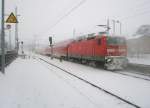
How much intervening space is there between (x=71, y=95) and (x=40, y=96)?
1.17 metres

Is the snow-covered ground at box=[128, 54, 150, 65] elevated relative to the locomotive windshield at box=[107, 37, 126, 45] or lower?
lower

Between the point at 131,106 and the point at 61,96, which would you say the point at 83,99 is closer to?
the point at 61,96

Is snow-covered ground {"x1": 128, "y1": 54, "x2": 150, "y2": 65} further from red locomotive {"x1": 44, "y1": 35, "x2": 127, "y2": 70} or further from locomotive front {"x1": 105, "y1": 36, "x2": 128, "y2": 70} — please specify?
locomotive front {"x1": 105, "y1": 36, "x2": 128, "y2": 70}

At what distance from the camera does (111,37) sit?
63.3 ft

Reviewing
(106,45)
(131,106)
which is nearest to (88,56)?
(106,45)

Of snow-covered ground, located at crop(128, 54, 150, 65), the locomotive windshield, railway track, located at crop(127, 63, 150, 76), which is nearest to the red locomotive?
the locomotive windshield

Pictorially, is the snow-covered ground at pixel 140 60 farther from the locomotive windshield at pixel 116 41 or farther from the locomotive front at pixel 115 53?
the locomotive front at pixel 115 53

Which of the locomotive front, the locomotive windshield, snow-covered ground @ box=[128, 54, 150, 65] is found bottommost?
snow-covered ground @ box=[128, 54, 150, 65]

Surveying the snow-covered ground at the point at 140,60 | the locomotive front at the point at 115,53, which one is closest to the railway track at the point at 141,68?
the locomotive front at the point at 115,53

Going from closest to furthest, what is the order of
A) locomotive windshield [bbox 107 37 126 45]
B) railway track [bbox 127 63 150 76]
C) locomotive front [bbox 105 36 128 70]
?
railway track [bbox 127 63 150 76]
locomotive front [bbox 105 36 128 70]
locomotive windshield [bbox 107 37 126 45]

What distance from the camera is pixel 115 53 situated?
19.1 metres

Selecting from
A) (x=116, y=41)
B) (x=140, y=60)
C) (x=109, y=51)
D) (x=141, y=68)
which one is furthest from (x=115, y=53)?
(x=140, y=60)

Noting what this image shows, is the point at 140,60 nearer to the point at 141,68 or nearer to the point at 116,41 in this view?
the point at 141,68

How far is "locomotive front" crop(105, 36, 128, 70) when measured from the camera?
61.0 ft
